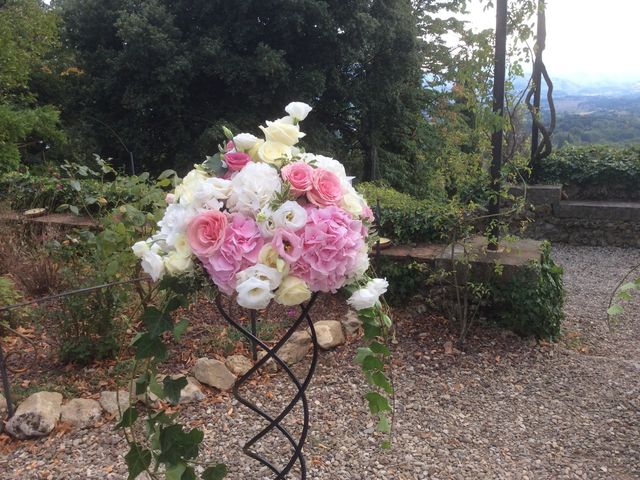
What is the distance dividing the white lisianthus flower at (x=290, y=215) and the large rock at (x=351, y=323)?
89.4 inches

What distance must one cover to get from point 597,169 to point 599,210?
76cm

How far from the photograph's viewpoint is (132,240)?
3.01m

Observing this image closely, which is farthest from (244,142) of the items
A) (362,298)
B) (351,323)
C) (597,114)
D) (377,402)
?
(597,114)

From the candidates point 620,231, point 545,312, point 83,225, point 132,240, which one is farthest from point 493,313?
point 620,231

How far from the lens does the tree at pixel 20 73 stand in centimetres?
725

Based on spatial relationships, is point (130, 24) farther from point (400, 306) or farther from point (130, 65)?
point (400, 306)

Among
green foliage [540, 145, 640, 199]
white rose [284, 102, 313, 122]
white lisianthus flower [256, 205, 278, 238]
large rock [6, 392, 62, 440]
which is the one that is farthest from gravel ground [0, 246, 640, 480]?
green foliage [540, 145, 640, 199]

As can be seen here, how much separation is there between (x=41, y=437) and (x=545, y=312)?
111 inches

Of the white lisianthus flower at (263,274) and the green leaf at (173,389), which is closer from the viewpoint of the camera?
the white lisianthus flower at (263,274)

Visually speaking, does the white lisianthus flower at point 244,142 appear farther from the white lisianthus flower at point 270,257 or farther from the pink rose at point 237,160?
the white lisianthus flower at point 270,257

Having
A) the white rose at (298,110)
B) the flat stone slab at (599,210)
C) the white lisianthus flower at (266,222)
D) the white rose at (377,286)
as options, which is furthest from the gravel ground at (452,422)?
the flat stone slab at (599,210)

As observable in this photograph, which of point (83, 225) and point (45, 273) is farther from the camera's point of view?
point (83, 225)

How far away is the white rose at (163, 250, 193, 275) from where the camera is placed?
1.25 meters

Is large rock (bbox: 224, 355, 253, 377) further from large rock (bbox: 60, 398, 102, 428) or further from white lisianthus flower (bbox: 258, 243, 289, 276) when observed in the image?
white lisianthus flower (bbox: 258, 243, 289, 276)
